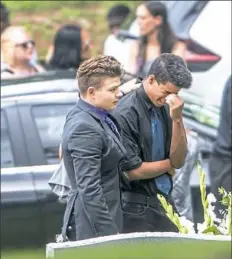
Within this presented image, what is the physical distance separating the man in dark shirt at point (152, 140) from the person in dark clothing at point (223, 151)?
1.48 meters

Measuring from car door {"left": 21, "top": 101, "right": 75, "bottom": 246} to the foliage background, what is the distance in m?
9.69

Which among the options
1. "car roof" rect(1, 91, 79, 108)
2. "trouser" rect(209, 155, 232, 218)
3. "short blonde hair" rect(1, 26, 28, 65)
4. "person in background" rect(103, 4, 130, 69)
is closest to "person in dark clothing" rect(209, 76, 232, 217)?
"trouser" rect(209, 155, 232, 218)

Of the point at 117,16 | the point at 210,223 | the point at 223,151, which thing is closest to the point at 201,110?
the point at 223,151

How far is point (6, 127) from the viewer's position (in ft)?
23.2

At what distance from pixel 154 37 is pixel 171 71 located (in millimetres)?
4784

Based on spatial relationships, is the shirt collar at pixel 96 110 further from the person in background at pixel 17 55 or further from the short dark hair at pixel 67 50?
the short dark hair at pixel 67 50

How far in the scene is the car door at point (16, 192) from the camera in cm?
686

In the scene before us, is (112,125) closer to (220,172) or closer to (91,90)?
(91,90)

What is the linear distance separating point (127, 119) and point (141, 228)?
593mm

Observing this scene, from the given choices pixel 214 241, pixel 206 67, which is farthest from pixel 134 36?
pixel 214 241

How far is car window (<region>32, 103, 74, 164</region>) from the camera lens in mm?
7055

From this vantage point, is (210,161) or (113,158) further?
(210,161)

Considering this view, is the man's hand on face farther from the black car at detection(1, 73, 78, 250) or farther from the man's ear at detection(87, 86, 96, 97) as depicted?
the black car at detection(1, 73, 78, 250)

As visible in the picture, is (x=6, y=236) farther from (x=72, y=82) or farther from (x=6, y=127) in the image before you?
(x=72, y=82)
